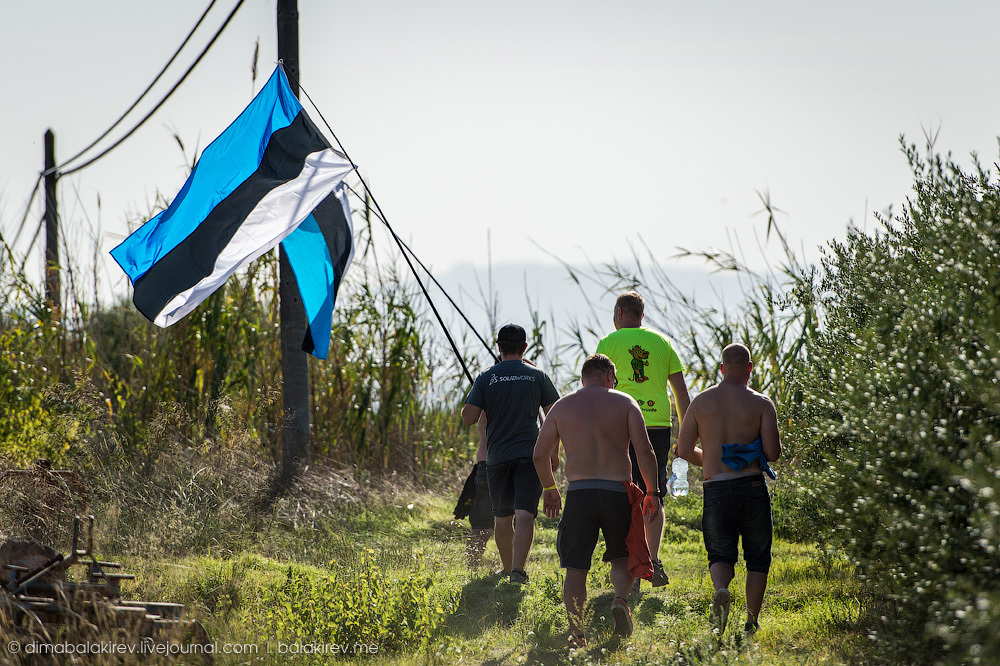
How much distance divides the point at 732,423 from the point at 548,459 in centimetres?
114

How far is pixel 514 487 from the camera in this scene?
21.7ft

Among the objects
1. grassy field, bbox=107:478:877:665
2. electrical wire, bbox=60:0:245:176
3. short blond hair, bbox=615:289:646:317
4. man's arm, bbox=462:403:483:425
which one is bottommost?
grassy field, bbox=107:478:877:665

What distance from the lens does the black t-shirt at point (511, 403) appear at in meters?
6.52

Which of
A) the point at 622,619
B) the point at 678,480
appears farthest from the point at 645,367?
the point at 678,480

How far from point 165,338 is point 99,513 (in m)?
2.71

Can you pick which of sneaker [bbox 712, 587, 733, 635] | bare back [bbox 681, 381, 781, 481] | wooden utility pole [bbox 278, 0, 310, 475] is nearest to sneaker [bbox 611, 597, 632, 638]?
sneaker [bbox 712, 587, 733, 635]

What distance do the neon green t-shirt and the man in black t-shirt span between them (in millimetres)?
559

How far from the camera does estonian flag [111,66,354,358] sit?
6.95m

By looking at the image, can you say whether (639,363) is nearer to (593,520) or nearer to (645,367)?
(645,367)

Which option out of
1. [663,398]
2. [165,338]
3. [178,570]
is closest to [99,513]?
[178,570]

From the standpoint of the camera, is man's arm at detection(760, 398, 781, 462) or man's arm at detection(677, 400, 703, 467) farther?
man's arm at detection(677, 400, 703, 467)

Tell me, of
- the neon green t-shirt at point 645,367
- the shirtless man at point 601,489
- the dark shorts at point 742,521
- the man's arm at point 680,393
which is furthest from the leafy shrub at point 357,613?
the man's arm at point 680,393

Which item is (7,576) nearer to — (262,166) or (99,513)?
(99,513)

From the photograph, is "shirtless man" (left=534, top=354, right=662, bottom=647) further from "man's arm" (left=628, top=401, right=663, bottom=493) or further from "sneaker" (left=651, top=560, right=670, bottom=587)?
"sneaker" (left=651, top=560, right=670, bottom=587)
